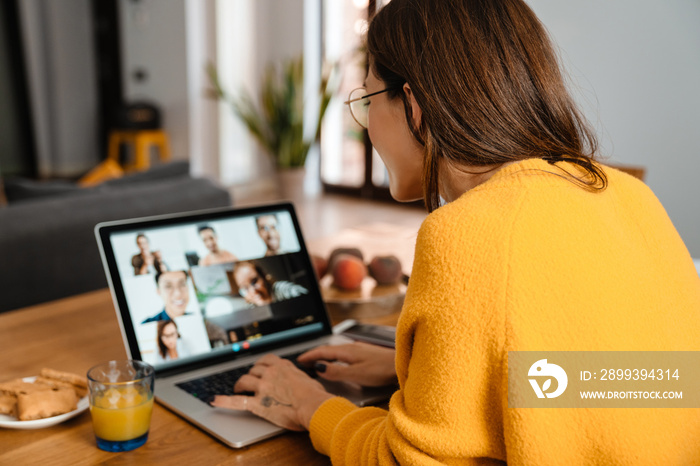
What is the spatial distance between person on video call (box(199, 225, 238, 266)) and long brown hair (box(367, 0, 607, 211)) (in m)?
0.42

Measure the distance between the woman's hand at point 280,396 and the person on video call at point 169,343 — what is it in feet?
0.40

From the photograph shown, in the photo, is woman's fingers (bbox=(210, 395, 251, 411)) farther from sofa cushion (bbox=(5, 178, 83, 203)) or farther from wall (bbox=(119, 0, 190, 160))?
wall (bbox=(119, 0, 190, 160))

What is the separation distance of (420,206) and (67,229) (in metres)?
3.99

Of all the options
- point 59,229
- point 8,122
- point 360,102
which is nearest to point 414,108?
point 360,102

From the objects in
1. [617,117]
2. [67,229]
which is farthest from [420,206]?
[67,229]

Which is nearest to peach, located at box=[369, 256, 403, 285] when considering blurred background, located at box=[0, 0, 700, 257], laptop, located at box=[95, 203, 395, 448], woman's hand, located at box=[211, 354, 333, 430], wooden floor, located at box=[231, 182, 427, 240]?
laptop, located at box=[95, 203, 395, 448]

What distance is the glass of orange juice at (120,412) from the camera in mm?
770

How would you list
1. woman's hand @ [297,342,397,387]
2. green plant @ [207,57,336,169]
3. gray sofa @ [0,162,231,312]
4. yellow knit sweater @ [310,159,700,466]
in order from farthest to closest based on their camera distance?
green plant @ [207,57,336,169] < gray sofa @ [0,162,231,312] < woman's hand @ [297,342,397,387] < yellow knit sweater @ [310,159,700,466]

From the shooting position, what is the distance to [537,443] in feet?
1.91

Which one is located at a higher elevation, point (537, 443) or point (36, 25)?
point (36, 25)

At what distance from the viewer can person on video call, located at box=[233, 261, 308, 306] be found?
1070 millimetres

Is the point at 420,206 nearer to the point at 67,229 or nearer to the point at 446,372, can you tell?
the point at 67,229

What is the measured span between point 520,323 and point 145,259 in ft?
2.07

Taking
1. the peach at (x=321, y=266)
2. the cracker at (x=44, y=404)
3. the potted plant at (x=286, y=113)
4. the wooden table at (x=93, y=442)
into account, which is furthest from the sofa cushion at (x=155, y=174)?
the potted plant at (x=286, y=113)
